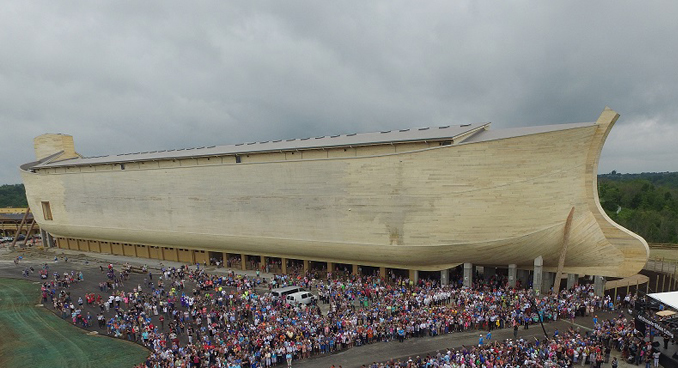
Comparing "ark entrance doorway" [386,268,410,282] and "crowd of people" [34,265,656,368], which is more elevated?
"crowd of people" [34,265,656,368]

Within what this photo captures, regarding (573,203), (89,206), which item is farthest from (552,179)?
(89,206)

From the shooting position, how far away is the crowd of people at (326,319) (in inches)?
710

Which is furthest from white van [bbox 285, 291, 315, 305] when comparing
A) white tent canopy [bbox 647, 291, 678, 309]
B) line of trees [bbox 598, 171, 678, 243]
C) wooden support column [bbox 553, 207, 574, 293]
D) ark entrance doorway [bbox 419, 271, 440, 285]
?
line of trees [bbox 598, 171, 678, 243]

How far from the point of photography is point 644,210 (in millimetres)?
68625

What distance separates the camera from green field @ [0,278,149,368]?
2106cm

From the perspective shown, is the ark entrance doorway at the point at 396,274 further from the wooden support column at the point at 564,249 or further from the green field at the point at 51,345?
the green field at the point at 51,345

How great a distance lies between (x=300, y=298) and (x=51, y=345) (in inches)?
610

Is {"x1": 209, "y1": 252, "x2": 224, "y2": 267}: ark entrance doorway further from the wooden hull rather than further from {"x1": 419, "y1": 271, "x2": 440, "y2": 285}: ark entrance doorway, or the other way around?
{"x1": 419, "y1": 271, "x2": 440, "y2": 285}: ark entrance doorway

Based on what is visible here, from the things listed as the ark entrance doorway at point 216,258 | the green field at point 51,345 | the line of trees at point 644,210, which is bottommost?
the line of trees at point 644,210

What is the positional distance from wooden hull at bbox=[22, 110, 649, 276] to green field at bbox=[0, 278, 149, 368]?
15.6m

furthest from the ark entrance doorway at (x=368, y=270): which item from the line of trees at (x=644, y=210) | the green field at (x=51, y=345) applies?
the line of trees at (x=644, y=210)

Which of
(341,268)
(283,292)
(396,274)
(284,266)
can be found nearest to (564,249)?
(396,274)

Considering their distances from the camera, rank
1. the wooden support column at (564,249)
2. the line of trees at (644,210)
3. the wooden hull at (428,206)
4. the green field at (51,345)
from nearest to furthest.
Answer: the green field at (51,345), the wooden hull at (428,206), the wooden support column at (564,249), the line of trees at (644,210)

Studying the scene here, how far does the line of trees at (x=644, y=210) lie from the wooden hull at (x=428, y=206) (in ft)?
89.6
